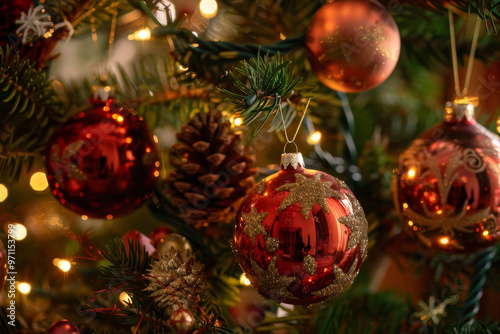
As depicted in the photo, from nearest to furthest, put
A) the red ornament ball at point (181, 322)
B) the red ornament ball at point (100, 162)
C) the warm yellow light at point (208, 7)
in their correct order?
the red ornament ball at point (181, 322), the red ornament ball at point (100, 162), the warm yellow light at point (208, 7)

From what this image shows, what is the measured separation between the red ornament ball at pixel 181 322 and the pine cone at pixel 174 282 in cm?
3

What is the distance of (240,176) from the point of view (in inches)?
21.7

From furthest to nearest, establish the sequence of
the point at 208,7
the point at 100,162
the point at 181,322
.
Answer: the point at 208,7, the point at 100,162, the point at 181,322

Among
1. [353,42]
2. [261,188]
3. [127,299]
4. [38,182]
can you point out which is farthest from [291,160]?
[38,182]

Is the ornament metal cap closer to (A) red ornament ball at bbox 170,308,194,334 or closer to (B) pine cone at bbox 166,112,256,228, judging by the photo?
(B) pine cone at bbox 166,112,256,228

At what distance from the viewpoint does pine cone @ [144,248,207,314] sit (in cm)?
42

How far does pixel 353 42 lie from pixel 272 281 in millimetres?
274

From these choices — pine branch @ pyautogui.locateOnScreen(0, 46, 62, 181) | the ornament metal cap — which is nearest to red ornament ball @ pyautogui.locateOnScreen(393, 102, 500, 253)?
the ornament metal cap

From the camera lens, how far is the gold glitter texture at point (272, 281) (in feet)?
1.30

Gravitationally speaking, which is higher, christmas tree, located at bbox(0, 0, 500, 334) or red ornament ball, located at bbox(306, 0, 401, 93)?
red ornament ball, located at bbox(306, 0, 401, 93)

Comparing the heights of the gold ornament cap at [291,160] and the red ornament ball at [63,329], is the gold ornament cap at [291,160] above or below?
above

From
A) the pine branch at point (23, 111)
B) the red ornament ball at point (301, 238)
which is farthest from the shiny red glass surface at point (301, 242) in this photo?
the pine branch at point (23, 111)

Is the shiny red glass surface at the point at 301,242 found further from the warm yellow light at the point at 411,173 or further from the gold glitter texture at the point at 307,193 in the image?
the warm yellow light at the point at 411,173

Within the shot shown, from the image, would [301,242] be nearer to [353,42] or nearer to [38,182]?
[353,42]
